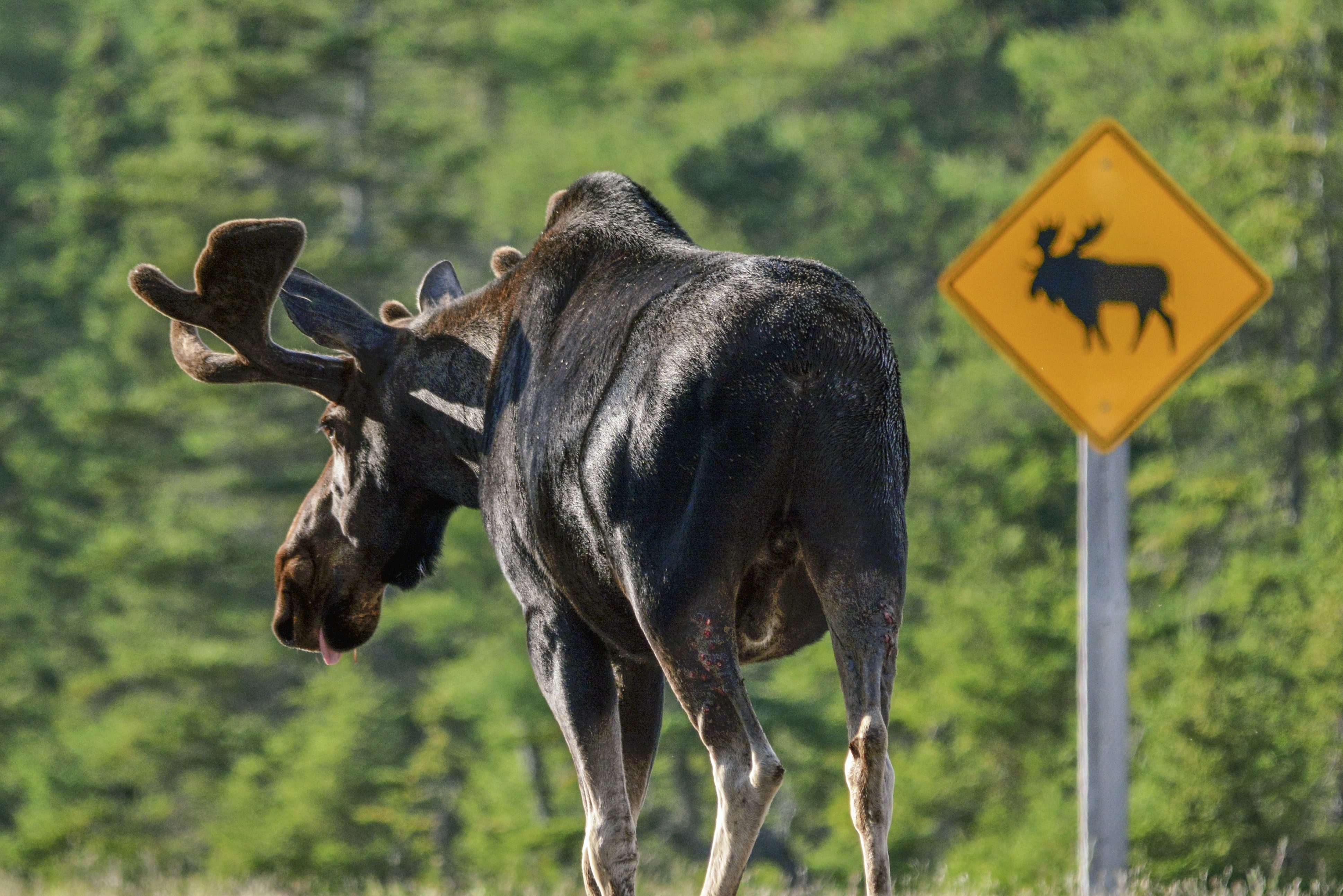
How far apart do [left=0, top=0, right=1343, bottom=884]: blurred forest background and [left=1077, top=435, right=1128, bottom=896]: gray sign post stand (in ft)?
24.7

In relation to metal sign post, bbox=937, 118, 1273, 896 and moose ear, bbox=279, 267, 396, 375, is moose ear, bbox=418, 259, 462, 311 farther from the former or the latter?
metal sign post, bbox=937, 118, 1273, 896

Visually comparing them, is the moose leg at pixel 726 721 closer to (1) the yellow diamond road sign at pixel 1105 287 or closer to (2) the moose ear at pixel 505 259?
(2) the moose ear at pixel 505 259

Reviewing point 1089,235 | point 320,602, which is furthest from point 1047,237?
point 320,602

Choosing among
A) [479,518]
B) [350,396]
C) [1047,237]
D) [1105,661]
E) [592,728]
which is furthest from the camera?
[479,518]

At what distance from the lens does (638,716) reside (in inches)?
171

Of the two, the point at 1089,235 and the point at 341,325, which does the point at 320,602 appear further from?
the point at 1089,235

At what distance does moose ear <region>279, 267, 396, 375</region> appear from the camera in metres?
4.62

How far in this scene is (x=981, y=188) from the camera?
32125 mm

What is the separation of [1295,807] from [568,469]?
13.6 m

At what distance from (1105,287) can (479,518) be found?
2340cm

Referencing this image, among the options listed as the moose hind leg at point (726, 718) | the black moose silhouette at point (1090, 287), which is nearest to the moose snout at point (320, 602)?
the moose hind leg at point (726, 718)

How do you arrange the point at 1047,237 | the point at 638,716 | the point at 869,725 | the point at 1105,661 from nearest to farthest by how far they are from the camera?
1. the point at 869,725
2. the point at 638,716
3. the point at 1047,237
4. the point at 1105,661

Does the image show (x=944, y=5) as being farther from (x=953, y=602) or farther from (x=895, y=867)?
(x=895, y=867)

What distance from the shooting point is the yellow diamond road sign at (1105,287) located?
5.98 meters
